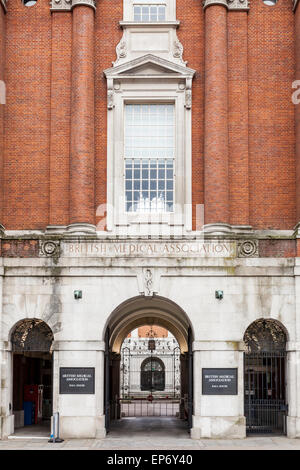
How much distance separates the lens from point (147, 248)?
2216cm

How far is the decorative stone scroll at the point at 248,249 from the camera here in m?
22.1

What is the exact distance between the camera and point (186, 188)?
2316cm

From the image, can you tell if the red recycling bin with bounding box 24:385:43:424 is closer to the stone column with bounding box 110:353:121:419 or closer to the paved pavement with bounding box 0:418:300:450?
the paved pavement with bounding box 0:418:300:450

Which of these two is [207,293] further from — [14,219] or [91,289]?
[14,219]

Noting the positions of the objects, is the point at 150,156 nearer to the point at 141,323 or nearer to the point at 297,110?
the point at 297,110

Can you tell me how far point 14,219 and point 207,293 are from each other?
264 inches

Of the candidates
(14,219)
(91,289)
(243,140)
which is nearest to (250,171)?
(243,140)

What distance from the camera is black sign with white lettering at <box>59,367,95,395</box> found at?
21328 mm

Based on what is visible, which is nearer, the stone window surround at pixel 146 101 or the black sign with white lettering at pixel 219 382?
the black sign with white lettering at pixel 219 382

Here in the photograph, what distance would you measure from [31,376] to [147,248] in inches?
349

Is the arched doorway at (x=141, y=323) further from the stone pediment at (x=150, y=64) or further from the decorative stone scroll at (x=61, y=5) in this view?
the decorative stone scroll at (x=61, y=5)

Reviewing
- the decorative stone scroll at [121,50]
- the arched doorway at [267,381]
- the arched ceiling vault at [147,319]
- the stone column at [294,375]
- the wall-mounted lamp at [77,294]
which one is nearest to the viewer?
the stone column at [294,375]

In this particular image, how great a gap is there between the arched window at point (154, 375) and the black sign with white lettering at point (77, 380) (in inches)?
1362

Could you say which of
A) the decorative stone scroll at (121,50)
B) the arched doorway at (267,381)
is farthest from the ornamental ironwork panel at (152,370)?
the decorative stone scroll at (121,50)
